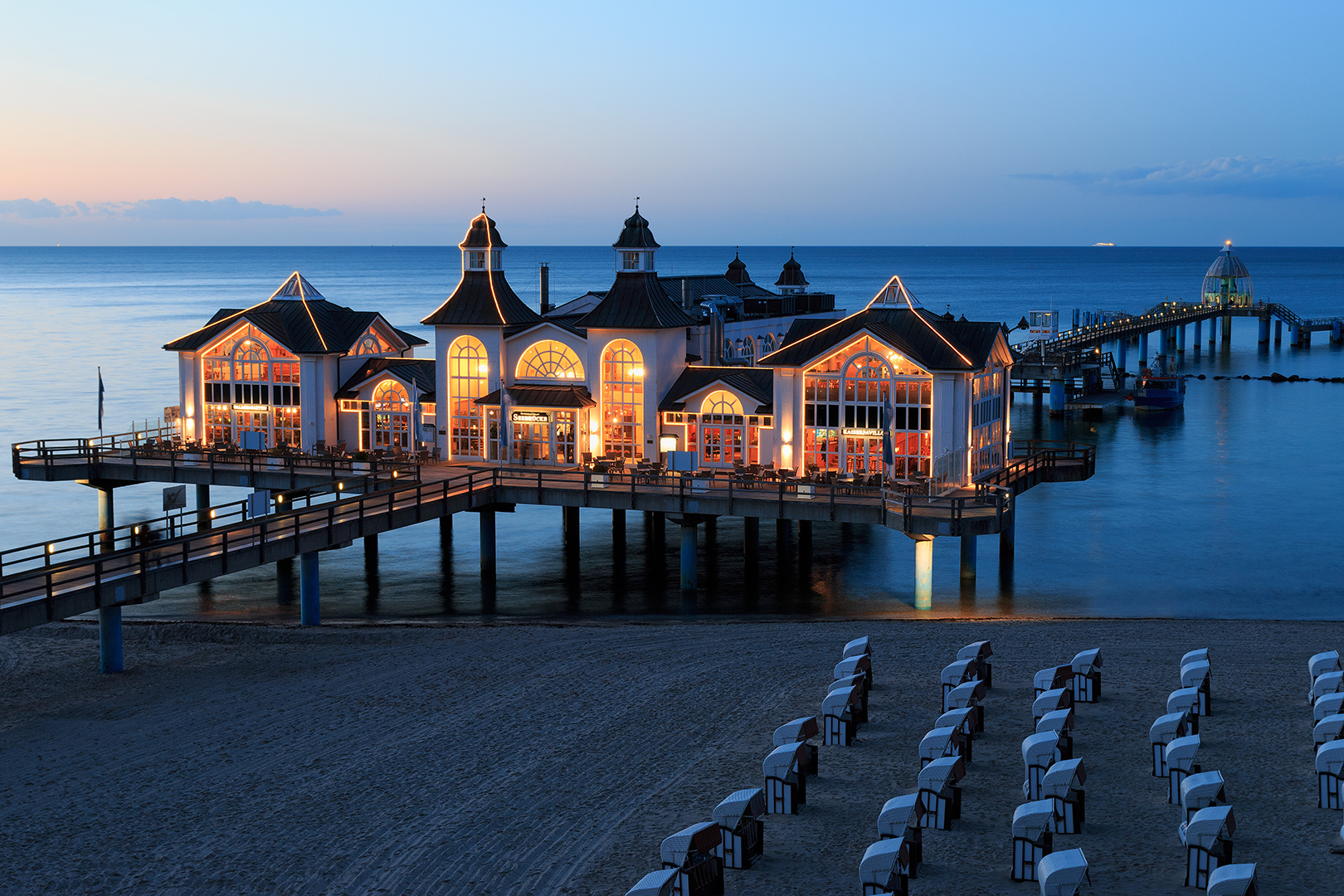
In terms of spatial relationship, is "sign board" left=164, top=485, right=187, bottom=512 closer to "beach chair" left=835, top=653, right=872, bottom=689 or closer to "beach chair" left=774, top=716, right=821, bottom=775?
"beach chair" left=835, top=653, right=872, bottom=689

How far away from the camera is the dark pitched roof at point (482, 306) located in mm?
41594

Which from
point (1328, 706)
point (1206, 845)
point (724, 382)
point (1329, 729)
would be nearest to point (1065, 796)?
point (1206, 845)

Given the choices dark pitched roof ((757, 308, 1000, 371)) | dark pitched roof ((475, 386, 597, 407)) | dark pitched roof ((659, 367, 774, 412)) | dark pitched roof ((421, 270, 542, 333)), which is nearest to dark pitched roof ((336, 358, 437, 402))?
dark pitched roof ((421, 270, 542, 333))

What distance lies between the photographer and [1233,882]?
46.6ft

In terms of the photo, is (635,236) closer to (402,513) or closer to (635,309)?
(635,309)

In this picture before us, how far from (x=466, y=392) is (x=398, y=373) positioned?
2405mm

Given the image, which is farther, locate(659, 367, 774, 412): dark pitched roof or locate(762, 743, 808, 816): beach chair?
locate(659, 367, 774, 412): dark pitched roof

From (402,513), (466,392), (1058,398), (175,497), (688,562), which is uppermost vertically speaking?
(466,392)

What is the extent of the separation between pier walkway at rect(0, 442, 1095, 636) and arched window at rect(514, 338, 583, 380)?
3.53m

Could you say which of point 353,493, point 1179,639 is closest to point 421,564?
point 353,493

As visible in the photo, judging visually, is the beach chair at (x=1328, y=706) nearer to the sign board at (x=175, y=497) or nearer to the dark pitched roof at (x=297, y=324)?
the sign board at (x=175, y=497)

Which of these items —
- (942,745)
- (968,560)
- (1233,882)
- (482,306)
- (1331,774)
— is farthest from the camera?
(482,306)

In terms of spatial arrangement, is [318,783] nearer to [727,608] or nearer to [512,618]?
[512,618]

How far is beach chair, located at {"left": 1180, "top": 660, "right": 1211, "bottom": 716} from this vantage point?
2197 centimetres
